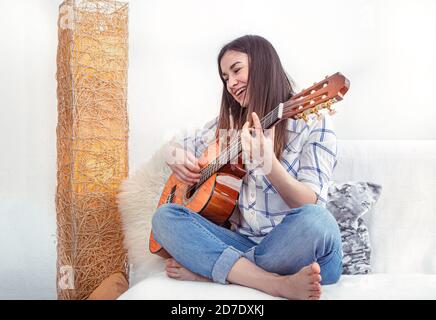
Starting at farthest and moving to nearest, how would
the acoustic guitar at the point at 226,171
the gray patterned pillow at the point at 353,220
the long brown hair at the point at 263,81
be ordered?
the gray patterned pillow at the point at 353,220 < the long brown hair at the point at 263,81 < the acoustic guitar at the point at 226,171

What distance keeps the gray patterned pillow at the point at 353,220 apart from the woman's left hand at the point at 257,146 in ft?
1.35

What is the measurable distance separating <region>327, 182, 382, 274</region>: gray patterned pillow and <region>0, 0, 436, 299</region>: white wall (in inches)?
21.7

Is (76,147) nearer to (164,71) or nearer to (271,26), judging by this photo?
(164,71)

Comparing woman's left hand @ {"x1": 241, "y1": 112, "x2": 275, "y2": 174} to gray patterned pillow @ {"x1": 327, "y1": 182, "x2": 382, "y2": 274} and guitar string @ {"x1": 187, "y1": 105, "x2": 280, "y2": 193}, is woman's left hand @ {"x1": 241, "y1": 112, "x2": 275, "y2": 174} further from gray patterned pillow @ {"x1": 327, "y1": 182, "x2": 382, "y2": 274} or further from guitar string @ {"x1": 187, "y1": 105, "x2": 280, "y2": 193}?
gray patterned pillow @ {"x1": 327, "y1": 182, "x2": 382, "y2": 274}

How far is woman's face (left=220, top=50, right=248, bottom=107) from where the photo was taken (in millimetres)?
1543

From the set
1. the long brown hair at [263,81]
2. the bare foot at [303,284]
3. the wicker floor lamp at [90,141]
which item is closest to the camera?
the bare foot at [303,284]

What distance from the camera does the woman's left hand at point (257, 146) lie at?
1.27 meters

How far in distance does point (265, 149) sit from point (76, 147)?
86 cm

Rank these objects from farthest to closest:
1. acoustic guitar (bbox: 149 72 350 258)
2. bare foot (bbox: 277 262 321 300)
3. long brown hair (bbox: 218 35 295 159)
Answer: long brown hair (bbox: 218 35 295 159), acoustic guitar (bbox: 149 72 350 258), bare foot (bbox: 277 262 321 300)

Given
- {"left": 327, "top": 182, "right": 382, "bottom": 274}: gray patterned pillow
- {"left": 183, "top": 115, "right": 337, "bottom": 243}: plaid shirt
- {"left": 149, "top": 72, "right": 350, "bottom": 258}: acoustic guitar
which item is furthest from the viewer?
{"left": 327, "top": 182, "right": 382, "bottom": 274}: gray patterned pillow

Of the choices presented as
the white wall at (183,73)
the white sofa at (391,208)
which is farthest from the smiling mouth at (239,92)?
the white wall at (183,73)

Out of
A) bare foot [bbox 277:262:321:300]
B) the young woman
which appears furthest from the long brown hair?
bare foot [bbox 277:262:321:300]

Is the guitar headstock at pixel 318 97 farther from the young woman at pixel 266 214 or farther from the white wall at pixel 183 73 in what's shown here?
the white wall at pixel 183 73

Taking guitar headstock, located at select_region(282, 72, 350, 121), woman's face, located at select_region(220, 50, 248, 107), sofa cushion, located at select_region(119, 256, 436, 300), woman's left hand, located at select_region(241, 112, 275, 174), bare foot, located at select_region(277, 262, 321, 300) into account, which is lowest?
sofa cushion, located at select_region(119, 256, 436, 300)
